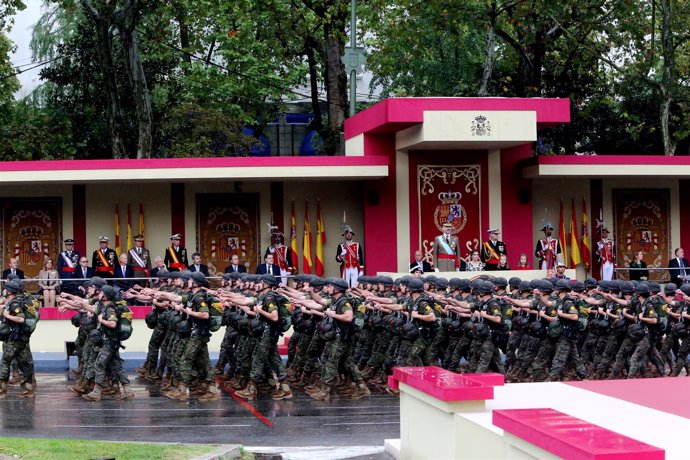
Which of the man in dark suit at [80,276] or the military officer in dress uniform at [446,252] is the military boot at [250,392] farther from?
the military officer in dress uniform at [446,252]

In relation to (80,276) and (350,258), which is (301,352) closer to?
(350,258)

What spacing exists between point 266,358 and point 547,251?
10.2 metres

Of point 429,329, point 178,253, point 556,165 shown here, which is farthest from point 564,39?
point 429,329

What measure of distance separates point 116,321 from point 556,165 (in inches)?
459

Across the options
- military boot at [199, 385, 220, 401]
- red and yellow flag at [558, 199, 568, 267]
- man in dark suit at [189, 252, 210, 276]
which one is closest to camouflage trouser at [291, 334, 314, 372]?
military boot at [199, 385, 220, 401]

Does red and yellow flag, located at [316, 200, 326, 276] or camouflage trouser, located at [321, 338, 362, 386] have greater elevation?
red and yellow flag, located at [316, 200, 326, 276]

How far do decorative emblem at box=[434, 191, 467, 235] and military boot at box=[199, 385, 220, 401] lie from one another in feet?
31.6

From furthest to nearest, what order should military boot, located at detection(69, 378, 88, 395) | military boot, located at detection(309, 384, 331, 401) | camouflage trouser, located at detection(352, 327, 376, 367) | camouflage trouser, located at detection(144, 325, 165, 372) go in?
camouflage trouser, located at detection(144, 325, 165, 372) → camouflage trouser, located at detection(352, 327, 376, 367) → military boot, located at detection(69, 378, 88, 395) → military boot, located at detection(309, 384, 331, 401)

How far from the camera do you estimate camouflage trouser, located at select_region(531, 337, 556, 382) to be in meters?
19.4

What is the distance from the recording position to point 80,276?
979 inches

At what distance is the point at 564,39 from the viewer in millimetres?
37562

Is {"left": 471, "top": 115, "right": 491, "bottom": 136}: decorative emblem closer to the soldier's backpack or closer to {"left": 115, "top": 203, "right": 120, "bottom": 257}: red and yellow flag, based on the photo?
{"left": 115, "top": 203, "right": 120, "bottom": 257}: red and yellow flag

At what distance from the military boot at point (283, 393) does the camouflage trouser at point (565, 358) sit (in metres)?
4.06

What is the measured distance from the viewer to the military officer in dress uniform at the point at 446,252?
2559 centimetres
